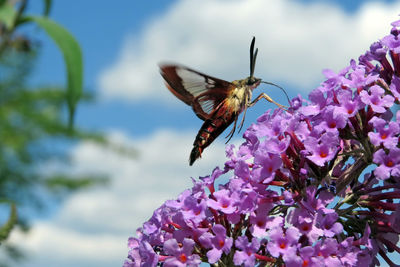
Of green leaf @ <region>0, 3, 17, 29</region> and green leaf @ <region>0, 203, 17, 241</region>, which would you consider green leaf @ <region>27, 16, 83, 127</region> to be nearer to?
green leaf @ <region>0, 3, 17, 29</region>

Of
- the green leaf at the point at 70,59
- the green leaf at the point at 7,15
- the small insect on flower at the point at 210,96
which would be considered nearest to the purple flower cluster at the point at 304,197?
the small insect on flower at the point at 210,96

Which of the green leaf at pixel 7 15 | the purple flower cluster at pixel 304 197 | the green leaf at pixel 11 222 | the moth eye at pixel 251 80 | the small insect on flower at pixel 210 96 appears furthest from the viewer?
the green leaf at pixel 7 15

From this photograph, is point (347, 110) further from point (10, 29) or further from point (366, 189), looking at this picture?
point (10, 29)

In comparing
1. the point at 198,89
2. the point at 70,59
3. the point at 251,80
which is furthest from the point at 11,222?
the point at 251,80

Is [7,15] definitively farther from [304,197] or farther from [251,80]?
[304,197]

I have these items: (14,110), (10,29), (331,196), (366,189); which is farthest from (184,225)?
(14,110)

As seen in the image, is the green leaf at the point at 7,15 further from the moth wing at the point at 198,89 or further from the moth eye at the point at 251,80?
the moth eye at the point at 251,80
